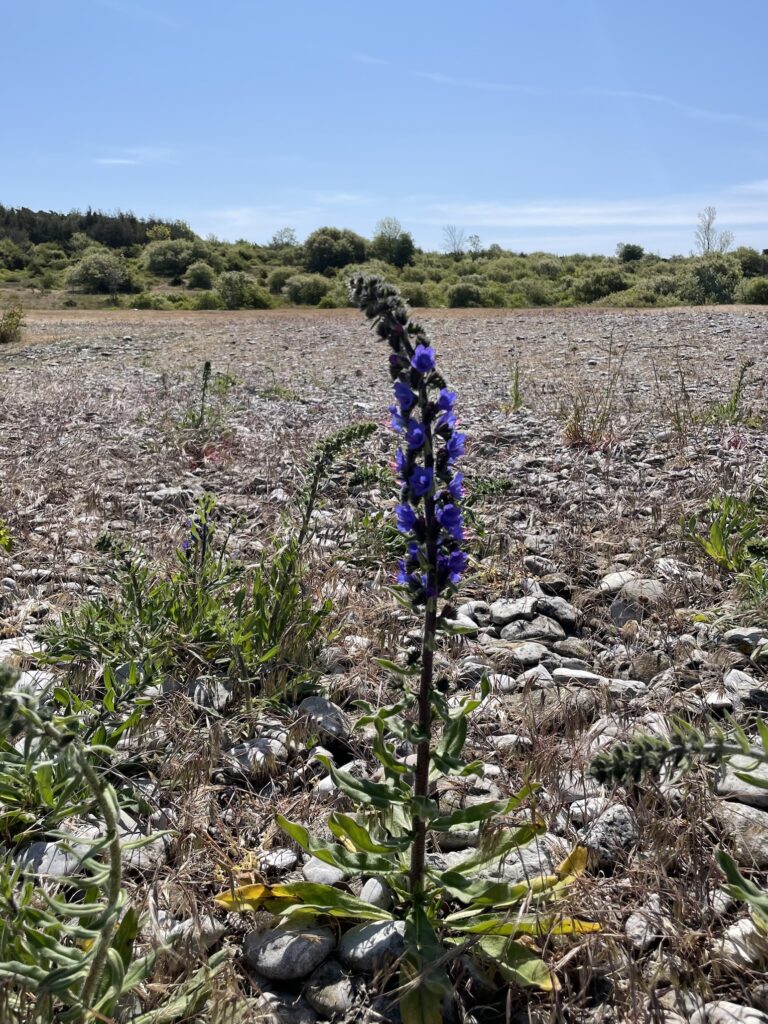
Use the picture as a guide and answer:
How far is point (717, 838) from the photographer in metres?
2.44

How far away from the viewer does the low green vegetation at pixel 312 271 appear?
40.1 metres

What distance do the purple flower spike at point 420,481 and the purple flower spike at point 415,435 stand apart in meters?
0.06

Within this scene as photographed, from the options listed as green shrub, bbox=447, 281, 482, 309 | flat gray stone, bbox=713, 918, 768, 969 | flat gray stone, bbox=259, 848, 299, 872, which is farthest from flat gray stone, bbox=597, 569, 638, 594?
green shrub, bbox=447, 281, 482, 309

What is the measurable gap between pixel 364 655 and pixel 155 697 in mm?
961

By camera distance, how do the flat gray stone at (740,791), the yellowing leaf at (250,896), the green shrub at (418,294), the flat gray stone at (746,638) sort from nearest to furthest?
the yellowing leaf at (250,896), the flat gray stone at (740,791), the flat gray stone at (746,638), the green shrub at (418,294)

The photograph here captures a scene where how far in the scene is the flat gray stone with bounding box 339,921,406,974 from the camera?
83.7 inches

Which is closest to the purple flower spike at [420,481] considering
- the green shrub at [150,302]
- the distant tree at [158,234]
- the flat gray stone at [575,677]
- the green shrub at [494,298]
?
the flat gray stone at [575,677]

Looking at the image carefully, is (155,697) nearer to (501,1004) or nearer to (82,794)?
(82,794)

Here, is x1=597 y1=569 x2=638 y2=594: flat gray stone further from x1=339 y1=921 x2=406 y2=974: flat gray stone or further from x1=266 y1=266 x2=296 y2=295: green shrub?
x1=266 y1=266 x2=296 y2=295: green shrub

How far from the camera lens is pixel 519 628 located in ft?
13.0

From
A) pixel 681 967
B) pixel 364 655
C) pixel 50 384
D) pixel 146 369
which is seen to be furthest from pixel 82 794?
pixel 146 369

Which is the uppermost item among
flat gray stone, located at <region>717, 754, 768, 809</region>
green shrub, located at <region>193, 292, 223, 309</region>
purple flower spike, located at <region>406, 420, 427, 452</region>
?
green shrub, located at <region>193, 292, 223, 309</region>

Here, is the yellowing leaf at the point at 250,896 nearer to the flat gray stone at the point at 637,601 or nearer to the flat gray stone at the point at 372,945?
the flat gray stone at the point at 372,945

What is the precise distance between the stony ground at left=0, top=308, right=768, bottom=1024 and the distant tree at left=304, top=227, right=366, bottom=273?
51256 millimetres
